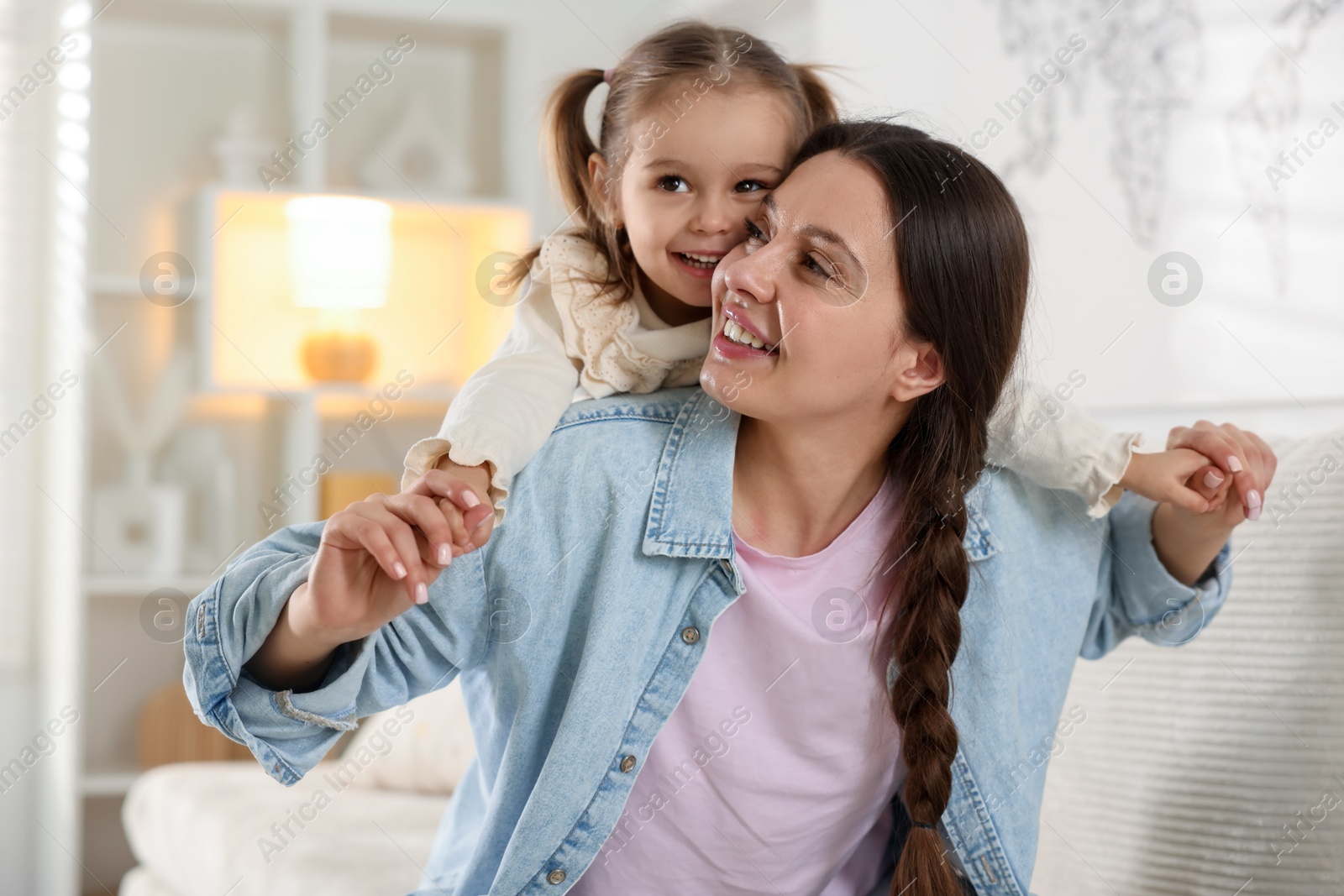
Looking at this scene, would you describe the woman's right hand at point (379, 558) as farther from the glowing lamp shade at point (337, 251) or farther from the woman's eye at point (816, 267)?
the glowing lamp shade at point (337, 251)

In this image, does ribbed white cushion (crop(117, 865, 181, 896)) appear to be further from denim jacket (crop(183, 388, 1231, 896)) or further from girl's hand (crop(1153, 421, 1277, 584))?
girl's hand (crop(1153, 421, 1277, 584))

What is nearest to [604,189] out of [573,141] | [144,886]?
[573,141]

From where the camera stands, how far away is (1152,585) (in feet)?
4.39

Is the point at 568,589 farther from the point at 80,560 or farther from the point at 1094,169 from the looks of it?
the point at 80,560

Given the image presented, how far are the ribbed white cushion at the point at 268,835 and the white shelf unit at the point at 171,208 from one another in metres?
0.87

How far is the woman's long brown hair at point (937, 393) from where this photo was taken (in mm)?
1174

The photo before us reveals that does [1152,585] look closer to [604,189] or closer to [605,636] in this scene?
[605,636]

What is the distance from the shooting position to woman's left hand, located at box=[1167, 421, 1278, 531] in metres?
1.20

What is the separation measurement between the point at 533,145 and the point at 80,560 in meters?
1.57

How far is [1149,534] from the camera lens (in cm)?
134

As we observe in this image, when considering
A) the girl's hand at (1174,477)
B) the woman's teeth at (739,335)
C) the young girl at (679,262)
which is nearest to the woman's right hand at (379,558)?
the young girl at (679,262)

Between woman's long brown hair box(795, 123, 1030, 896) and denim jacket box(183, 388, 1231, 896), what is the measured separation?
5 cm

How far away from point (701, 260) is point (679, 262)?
2cm

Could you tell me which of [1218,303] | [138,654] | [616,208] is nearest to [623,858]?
[616,208]
